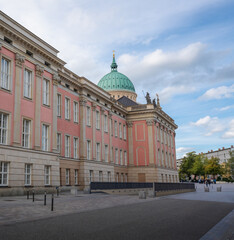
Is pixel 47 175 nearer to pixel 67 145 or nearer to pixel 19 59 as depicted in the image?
pixel 67 145

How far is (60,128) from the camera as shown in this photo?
127ft

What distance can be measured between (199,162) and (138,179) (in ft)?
240

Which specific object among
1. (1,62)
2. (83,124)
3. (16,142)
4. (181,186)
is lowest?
(181,186)

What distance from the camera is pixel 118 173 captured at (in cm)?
5556

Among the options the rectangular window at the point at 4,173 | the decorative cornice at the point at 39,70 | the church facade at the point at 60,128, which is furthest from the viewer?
the decorative cornice at the point at 39,70

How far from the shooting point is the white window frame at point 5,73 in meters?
27.4

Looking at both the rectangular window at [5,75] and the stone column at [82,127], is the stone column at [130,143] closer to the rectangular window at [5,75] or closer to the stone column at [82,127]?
the stone column at [82,127]

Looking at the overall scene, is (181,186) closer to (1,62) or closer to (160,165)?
(160,165)

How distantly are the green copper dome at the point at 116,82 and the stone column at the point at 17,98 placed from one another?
49801 millimetres

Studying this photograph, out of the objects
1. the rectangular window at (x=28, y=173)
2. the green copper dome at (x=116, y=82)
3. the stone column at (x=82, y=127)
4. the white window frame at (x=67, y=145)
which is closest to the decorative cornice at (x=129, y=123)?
the green copper dome at (x=116, y=82)

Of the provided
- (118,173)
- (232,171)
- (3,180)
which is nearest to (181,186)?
(118,173)

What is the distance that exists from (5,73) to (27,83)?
3023 millimetres

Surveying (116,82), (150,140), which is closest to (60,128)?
(150,140)

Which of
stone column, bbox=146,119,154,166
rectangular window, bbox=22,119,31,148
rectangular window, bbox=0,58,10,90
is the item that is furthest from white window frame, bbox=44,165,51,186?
stone column, bbox=146,119,154,166
